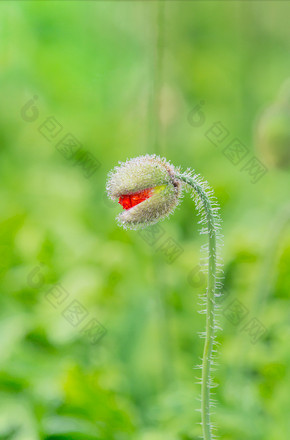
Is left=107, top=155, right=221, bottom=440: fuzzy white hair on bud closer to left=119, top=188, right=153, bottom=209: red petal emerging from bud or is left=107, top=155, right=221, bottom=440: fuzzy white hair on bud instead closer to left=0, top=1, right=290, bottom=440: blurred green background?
left=119, top=188, right=153, bottom=209: red petal emerging from bud

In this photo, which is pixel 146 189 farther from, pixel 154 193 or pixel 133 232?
pixel 133 232

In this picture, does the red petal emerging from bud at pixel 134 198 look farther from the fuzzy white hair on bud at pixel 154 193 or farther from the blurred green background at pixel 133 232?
the blurred green background at pixel 133 232

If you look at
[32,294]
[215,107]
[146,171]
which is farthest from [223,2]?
[146,171]

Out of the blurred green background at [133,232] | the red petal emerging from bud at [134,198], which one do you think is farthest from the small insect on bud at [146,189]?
the blurred green background at [133,232]

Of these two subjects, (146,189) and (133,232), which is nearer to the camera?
(146,189)

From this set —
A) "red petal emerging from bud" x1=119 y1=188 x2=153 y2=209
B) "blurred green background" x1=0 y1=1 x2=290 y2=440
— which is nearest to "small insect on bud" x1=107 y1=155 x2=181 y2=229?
"red petal emerging from bud" x1=119 y1=188 x2=153 y2=209

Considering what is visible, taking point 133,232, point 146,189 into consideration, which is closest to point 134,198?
point 146,189
